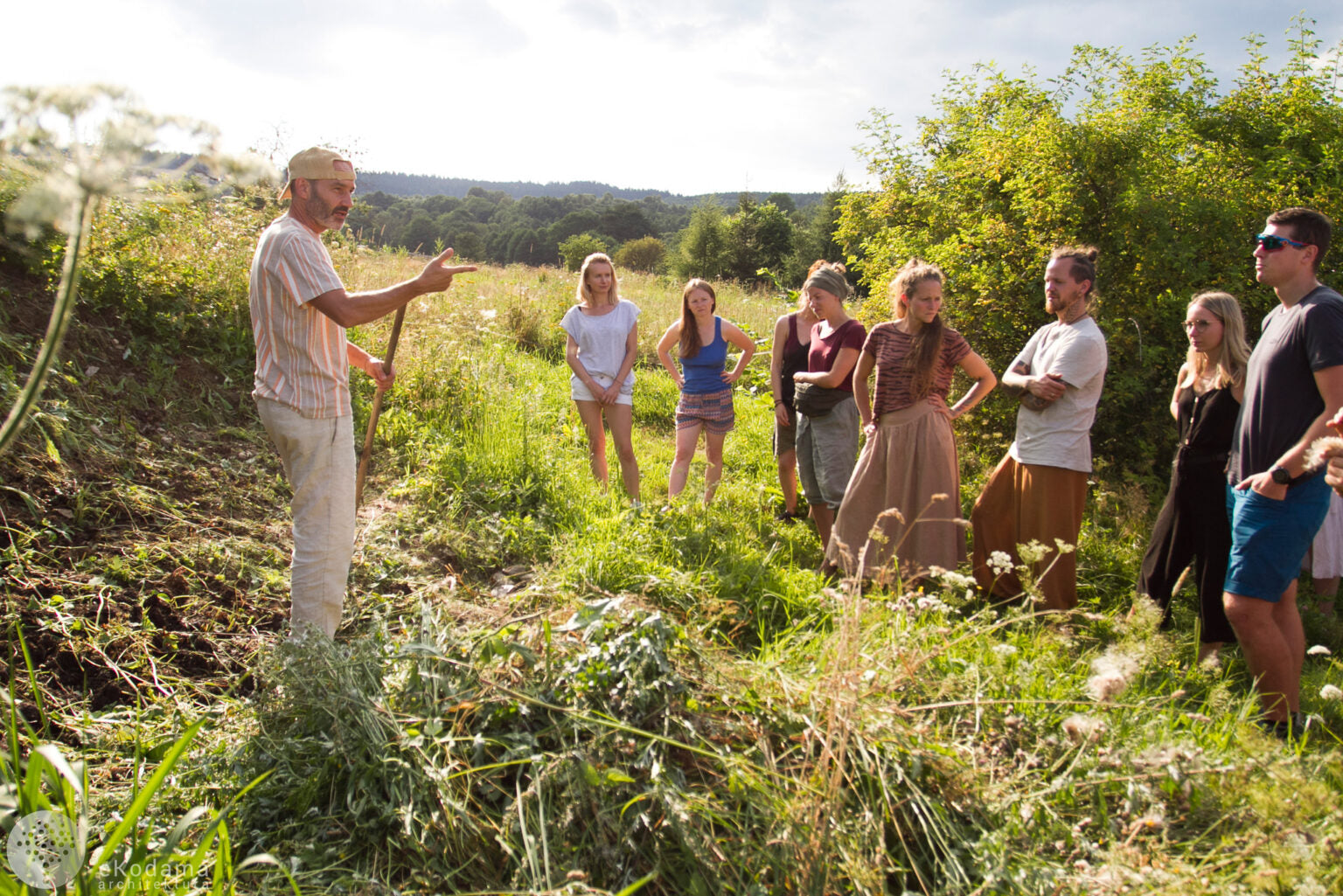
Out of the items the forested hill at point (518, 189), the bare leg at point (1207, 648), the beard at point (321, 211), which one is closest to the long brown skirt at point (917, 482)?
the bare leg at point (1207, 648)

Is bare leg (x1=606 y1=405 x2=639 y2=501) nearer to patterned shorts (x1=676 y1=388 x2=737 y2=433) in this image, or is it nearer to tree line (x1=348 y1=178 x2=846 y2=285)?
patterned shorts (x1=676 y1=388 x2=737 y2=433)

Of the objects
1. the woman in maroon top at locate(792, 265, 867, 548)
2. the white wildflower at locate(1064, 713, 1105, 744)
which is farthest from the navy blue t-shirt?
the woman in maroon top at locate(792, 265, 867, 548)

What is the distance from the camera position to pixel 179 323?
19.8ft

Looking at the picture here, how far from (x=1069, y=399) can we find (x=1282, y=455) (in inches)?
45.2

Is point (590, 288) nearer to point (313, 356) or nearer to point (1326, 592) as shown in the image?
point (313, 356)

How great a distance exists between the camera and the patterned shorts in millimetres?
5582

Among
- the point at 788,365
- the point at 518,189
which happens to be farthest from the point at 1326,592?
the point at 518,189

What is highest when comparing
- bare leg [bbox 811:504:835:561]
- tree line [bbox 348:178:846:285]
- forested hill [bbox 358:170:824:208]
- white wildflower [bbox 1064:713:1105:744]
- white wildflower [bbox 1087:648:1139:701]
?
forested hill [bbox 358:170:824:208]

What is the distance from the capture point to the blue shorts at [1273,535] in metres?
2.89

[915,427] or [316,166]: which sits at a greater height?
[316,166]

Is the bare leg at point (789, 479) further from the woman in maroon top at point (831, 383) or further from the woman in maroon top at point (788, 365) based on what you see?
the woman in maroon top at point (831, 383)

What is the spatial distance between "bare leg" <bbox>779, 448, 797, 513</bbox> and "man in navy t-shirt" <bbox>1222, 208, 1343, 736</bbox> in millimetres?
2946

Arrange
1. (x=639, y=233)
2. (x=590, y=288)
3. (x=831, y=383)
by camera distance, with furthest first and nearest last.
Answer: (x=639, y=233) < (x=590, y=288) < (x=831, y=383)

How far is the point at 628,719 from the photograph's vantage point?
210cm
